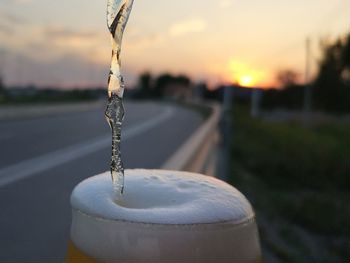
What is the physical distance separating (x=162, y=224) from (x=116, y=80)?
1.83 ft

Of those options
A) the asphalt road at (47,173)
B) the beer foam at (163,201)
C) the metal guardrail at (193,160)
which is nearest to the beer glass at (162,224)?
the beer foam at (163,201)

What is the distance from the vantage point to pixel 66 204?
659 cm

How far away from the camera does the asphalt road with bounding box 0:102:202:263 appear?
16.7 feet

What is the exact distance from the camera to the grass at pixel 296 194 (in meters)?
9.27

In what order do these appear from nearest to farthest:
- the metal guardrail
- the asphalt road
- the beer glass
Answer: the beer glass, the asphalt road, the metal guardrail

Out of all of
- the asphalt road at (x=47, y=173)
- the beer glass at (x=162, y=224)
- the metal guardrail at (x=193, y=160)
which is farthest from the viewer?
the metal guardrail at (x=193, y=160)

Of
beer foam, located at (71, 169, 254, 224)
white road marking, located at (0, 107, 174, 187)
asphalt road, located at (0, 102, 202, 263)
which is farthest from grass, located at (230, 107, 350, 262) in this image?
beer foam, located at (71, 169, 254, 224)

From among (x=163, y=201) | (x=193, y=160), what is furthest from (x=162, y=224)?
(x=193, y=160)

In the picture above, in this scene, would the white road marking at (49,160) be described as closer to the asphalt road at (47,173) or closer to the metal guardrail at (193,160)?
the asphalt road at (47,173)

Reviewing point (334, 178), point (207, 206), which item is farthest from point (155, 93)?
point (207, 206)

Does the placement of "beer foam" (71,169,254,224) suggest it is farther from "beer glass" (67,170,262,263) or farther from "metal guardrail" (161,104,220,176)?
"metal guardrail" (161,104,220,176)

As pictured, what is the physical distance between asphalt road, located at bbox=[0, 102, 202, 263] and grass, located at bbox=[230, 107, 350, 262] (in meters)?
2.24

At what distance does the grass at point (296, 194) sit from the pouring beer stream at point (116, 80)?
6252mm

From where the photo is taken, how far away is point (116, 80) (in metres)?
1.94
